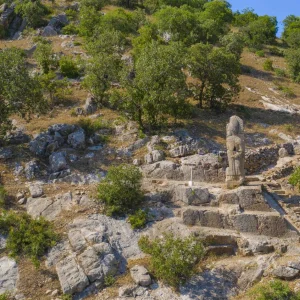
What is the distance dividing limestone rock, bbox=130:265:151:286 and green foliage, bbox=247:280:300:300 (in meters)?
3.57

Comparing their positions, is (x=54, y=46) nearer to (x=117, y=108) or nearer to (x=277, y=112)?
(x=117, y=108)

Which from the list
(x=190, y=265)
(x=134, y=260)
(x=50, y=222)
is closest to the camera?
(x=190, y=265)

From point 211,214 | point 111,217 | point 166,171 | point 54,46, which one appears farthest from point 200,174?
point 54,46

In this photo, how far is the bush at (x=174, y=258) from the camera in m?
13.9

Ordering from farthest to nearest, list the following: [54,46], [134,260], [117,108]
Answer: [54,46] → [117,108] → [134,260]

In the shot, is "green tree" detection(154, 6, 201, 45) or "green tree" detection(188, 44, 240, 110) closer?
"green tree" detection(188, 44, 240, 110)

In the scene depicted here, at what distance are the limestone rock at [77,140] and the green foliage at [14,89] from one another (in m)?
2.70

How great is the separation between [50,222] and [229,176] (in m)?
8.04

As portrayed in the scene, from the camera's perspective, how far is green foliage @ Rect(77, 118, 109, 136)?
24328 mm

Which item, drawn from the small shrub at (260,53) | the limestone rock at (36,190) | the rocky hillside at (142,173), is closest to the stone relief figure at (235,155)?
the rocky hillside at (142,173)

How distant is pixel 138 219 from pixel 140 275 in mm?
2937

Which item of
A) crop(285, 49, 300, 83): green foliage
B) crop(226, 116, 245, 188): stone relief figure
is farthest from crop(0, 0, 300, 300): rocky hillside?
crop(285, 49, 300, 83): green foliage

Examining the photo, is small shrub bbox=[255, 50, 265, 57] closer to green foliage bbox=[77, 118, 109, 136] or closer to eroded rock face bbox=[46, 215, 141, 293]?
green foliage bbox=[77, 118, 109, 136]

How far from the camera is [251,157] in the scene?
75.2ft
